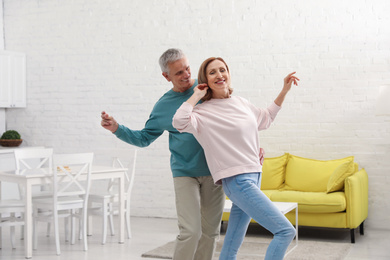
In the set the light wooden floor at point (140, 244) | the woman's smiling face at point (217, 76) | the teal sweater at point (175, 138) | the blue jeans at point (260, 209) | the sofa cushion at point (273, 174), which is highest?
the woman's smiling face at point (217, 76)

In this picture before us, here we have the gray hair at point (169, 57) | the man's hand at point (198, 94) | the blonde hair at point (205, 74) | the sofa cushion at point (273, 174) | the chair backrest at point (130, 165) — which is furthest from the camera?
the sofa cushion at point (273, 174)

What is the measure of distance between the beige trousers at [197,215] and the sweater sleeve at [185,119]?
34 centimetres

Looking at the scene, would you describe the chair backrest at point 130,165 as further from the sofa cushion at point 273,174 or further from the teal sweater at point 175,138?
the teal sweater at point 175,138

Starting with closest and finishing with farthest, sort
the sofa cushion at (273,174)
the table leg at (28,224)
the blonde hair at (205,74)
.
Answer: the blonde hair at (205,74) → the table leg at (28,224) → the sofa cushion at (273,174)

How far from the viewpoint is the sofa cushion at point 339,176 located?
216 inches

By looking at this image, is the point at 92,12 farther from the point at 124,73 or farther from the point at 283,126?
the point at 283,126

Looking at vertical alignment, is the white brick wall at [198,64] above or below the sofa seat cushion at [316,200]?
above

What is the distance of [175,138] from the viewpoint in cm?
308

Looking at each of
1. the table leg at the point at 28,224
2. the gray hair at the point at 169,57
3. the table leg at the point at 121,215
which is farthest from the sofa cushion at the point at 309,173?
the gray hair at the point at 169,57

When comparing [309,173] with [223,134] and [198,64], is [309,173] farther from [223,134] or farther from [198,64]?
[223,134]

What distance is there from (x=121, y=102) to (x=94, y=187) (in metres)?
1.19

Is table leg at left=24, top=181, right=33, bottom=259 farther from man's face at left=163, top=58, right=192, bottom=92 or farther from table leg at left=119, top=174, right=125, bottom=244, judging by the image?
man's face at left=163, top=58, right=192, bottom=92

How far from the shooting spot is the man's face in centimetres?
304

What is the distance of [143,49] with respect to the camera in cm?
702
